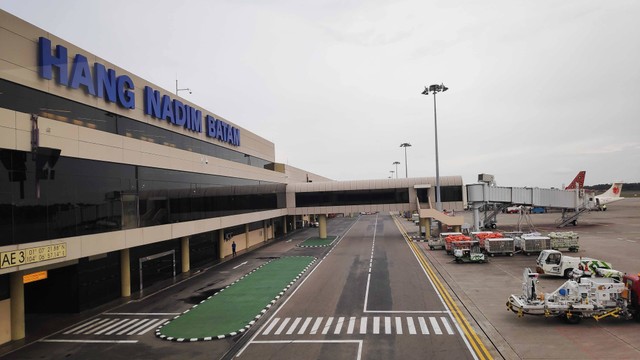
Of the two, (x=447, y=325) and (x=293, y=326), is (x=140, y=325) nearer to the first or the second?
(x=293, y=326)

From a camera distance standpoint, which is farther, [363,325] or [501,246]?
[501,246]

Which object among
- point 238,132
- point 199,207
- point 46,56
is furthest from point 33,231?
point 238,132

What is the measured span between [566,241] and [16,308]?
178 feet

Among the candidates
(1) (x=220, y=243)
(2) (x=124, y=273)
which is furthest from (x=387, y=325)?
(1) (x=220, y=243)

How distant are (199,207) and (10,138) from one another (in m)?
21.9

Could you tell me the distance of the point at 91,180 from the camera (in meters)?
27.4

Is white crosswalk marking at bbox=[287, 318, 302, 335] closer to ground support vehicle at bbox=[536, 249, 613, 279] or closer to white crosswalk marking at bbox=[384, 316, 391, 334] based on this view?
white crosswalk marking at bbox=[384, 316, 391, 334]

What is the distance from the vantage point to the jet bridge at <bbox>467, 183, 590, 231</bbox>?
66.3 meters

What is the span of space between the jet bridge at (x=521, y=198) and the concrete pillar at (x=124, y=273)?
178 ft

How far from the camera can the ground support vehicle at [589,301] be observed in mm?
21891

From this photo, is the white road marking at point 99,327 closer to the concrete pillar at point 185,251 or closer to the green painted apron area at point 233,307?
the green painted apron area at point 233,307

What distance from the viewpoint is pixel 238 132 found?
193ft

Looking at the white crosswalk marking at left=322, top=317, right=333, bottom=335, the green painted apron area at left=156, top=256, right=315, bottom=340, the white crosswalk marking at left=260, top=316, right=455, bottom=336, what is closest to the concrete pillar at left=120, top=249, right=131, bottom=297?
the green painted apron area at left=156, top=256, right=315, bottom=340

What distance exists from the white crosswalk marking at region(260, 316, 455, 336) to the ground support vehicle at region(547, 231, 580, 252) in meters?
33.0
